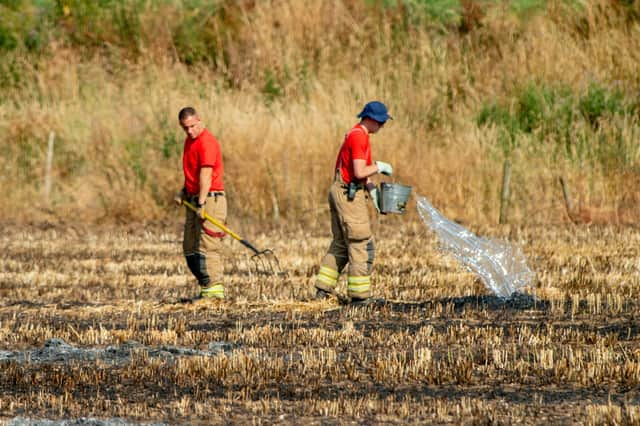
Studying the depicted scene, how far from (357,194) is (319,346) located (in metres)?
2.28

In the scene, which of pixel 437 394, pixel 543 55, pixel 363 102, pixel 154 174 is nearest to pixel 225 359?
pixel 437 394

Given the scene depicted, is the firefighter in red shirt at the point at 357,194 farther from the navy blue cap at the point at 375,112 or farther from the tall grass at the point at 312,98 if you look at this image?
the tall grass at the point at 312,98

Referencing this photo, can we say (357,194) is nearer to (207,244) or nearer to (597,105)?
(207,244)

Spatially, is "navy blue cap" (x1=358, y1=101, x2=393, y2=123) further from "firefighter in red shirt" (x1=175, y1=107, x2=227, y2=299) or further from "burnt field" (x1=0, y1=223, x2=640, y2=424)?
"burnt field" (x1=0, y1=223, x2=640, y2=424)

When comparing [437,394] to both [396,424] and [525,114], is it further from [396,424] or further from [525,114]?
[525,114]

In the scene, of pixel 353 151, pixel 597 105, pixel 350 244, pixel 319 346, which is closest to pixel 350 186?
pixel 353 151

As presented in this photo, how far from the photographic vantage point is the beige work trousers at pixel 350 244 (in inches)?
448

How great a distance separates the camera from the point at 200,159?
1155 cm

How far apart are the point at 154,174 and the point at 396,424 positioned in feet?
50.4

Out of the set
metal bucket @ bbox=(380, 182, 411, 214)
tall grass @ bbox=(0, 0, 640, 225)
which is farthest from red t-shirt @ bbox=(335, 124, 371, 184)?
tall grass @ bbox=(0, 0, 640, 225)

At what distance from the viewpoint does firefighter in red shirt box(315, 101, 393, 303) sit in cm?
1123

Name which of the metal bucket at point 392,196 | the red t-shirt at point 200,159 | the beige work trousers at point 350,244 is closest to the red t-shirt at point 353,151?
the beige work trousers at point 350,244

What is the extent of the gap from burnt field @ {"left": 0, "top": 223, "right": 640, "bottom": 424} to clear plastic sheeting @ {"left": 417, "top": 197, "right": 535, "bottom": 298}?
18cm

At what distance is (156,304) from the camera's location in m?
11.9
